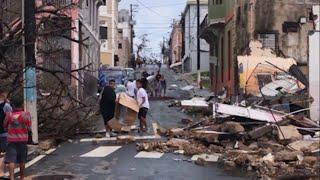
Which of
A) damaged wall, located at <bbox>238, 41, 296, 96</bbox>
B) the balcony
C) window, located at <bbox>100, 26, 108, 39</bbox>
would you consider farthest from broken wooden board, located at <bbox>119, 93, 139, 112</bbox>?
window, located at <bbox>100, 26, 108, 39</bbox>

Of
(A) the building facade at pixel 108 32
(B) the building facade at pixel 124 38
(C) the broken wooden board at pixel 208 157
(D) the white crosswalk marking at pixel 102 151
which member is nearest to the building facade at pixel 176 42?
(B) the building facade at pixel 124 38

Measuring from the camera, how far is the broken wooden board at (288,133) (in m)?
16.8

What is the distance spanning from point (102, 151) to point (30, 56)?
→ 3010mm

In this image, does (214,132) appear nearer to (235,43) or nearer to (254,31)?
(254,31)

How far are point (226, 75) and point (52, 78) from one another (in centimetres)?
2056

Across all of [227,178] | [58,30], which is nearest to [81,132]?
[58,30]

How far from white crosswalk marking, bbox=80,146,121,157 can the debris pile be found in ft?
2.32

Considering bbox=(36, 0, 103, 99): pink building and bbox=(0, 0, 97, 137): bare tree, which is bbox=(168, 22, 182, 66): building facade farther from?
bbox=(0, 0, 97, 137): bare tree

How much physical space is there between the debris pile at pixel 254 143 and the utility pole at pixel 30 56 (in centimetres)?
276

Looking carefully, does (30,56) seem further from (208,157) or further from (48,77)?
(208,157)

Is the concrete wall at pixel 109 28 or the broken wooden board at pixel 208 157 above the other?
the concrete wall at pixel 109 28

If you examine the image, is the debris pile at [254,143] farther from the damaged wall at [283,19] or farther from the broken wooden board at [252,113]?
the damaged wall at [283,19]

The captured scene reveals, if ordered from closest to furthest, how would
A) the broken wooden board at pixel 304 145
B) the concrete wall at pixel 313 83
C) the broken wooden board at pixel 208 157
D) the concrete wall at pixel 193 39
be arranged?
1. the broken wooden board at pixel 208 157
2. the broken wooden board at pixel 304 145
3. the concrete wall at pixel 313 83
4. the concrete wall at pixel 193 39

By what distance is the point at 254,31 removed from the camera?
32.4 metres
